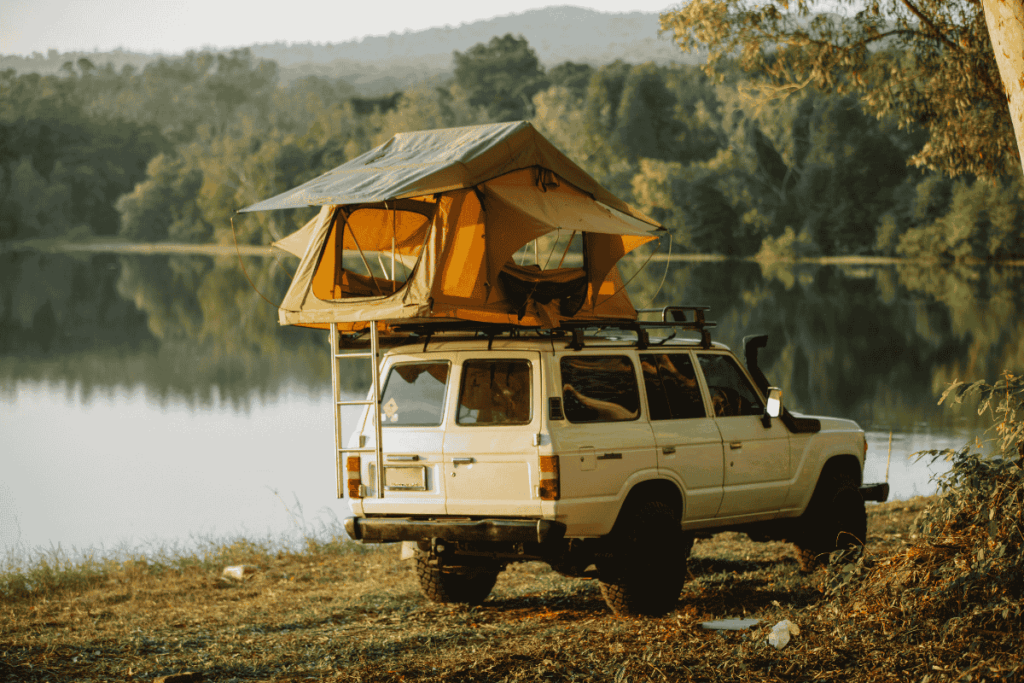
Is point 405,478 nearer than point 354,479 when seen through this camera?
Yes

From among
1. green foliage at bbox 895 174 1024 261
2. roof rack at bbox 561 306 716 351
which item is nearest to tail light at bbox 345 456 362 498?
roof rack at bbox 561 306 716 351

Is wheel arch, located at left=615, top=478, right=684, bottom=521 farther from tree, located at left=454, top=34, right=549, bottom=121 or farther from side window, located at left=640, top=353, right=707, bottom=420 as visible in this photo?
tree, located at left=454, top=34, right=549, bottom=121

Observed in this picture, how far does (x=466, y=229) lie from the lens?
25.0ft

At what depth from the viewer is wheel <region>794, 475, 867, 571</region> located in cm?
916

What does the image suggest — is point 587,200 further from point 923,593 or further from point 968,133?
point 968,133

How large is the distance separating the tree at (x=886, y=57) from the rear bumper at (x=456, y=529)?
11355 millimetres

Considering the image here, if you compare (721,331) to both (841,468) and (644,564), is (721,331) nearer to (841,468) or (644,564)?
(841,468)

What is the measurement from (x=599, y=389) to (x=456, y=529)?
4.53 feet

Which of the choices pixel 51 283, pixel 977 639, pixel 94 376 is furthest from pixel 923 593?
pixel 51 283

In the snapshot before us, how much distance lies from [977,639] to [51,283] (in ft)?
253

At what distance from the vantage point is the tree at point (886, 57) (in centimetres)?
1598

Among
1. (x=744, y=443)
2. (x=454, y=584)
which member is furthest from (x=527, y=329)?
(x=454, y=584)

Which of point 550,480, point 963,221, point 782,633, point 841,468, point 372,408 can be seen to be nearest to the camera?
point 782,633

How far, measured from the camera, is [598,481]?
24.0 feet
